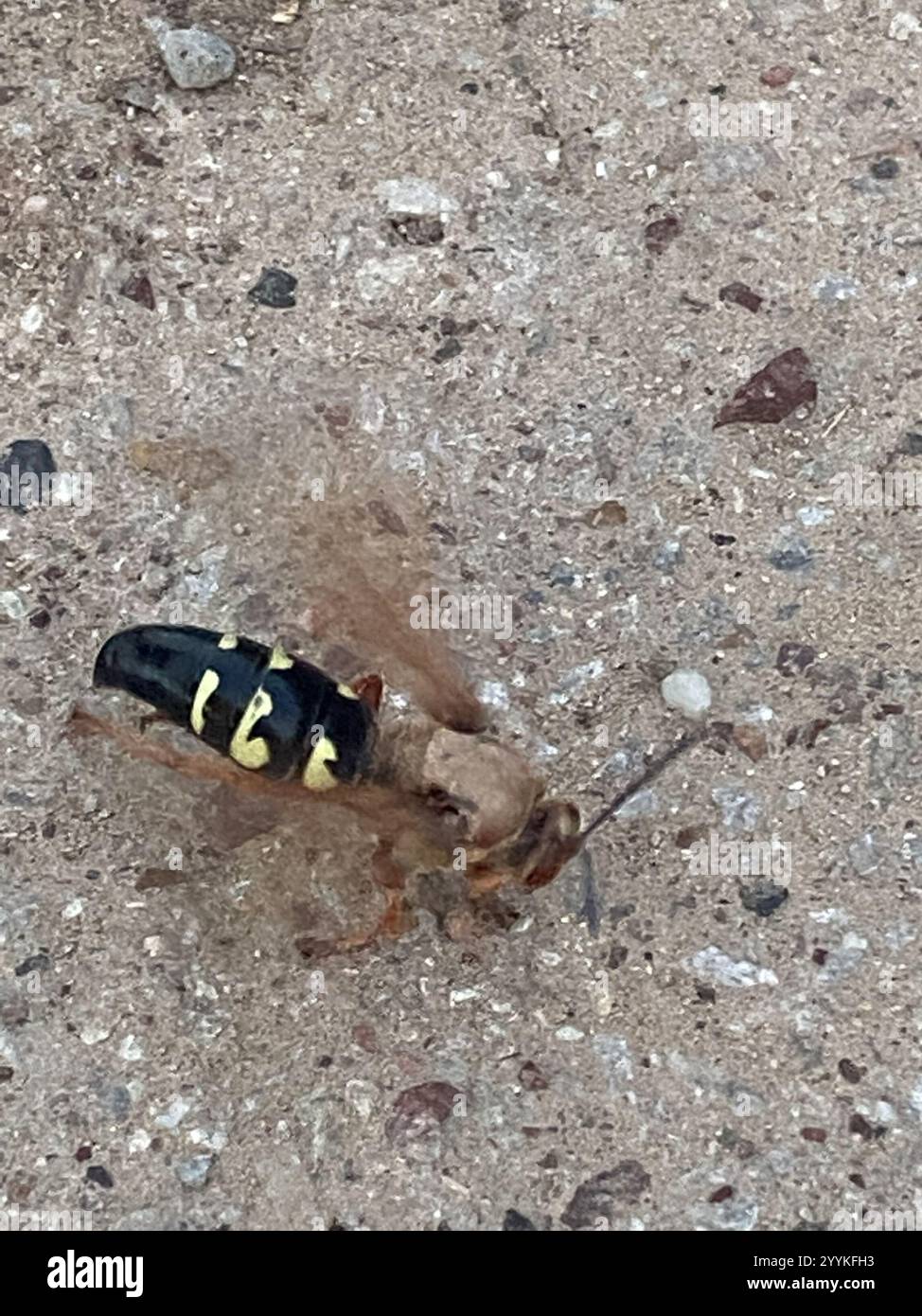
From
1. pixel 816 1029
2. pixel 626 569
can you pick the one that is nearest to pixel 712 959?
pixel 816 1029

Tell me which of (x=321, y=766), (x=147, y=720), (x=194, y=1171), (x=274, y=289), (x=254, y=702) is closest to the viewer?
(x=254, y=702)

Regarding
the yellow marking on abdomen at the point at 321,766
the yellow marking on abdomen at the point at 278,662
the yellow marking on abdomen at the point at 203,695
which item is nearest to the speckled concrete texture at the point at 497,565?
the yellow marking on abdomen at the point at 321,766

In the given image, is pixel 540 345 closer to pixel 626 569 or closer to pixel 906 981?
pixel 626 569

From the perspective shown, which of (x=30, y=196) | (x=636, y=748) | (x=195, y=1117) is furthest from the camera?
(x=30, y=196)

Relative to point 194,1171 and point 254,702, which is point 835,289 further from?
point 194,1171

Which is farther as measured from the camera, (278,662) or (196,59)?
(196,59)

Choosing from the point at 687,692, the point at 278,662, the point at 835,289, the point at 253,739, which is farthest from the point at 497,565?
the point at 835,289

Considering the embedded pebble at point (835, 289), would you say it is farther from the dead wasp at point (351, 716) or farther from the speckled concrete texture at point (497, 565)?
the dead wasp at point (351, 716)
